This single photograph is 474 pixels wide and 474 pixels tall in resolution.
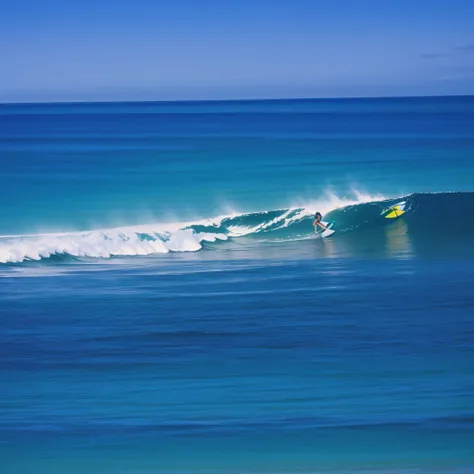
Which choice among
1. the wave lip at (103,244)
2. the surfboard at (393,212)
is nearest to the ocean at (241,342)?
the wave lip at (103,244)

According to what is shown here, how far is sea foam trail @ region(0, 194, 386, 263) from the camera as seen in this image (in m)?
12.5

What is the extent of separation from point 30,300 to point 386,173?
19.1 metres

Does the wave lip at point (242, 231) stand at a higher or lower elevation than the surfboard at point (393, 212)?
lower

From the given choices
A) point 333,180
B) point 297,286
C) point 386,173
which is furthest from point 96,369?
point 386,173

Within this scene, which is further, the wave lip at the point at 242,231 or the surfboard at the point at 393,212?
the surfboard at the point at 393,212

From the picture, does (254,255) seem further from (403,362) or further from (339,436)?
(339,436)

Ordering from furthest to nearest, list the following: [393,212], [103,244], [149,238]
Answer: [393,212]
[149,238]
[103,244]

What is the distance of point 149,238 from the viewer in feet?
43.7

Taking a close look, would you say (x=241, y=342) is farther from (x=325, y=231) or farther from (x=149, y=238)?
(x=325, y=231)

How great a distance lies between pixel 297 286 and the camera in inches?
400

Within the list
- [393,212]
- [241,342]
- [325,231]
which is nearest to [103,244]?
[325,231]

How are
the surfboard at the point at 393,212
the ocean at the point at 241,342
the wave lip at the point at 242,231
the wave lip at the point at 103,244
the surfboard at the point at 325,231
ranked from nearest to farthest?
the ocean at the point at 241,342
the wave lip at the point at 103,244
the wave lip at the point at 242,231
the surfboard at the point at 325,231
the surfboard at the point at 393,212

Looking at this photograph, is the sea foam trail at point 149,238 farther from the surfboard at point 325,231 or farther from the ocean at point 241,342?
the surfboard at point 325,231

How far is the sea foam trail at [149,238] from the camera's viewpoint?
12461 millimetres
